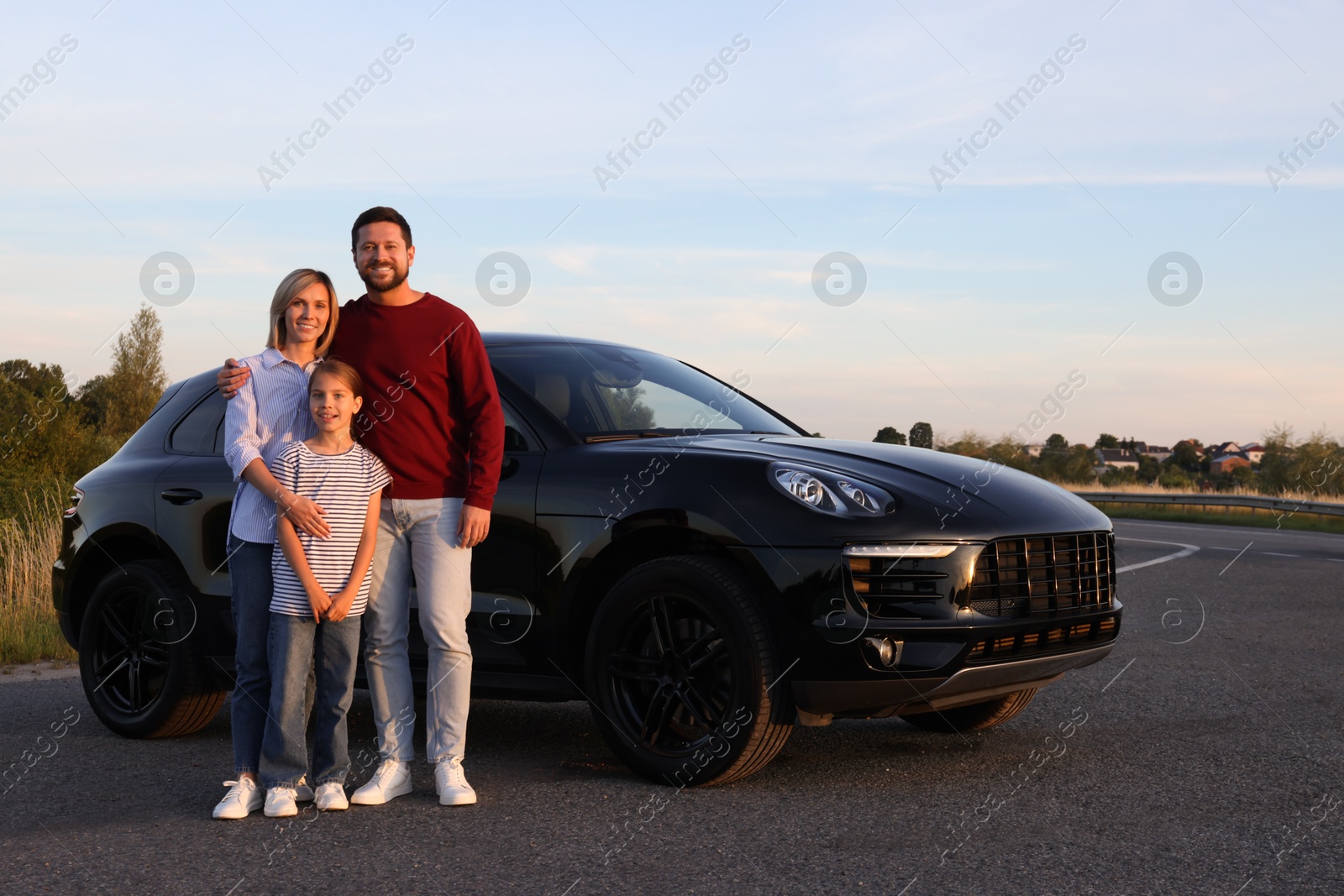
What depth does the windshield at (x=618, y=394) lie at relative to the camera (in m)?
5.20

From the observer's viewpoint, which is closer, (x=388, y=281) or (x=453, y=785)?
(x=453, y=785)

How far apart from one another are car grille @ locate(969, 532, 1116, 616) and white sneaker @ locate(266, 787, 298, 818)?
247 centimetres

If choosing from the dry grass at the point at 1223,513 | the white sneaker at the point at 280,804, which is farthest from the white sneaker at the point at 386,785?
the dry grass at the point at 1223,513

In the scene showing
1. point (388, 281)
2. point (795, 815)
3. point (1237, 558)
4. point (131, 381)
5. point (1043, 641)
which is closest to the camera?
point (795, 815)

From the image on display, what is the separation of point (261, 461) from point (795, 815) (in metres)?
2.24

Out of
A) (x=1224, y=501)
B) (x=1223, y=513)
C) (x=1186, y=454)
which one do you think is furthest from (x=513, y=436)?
(x=1186, y=454)

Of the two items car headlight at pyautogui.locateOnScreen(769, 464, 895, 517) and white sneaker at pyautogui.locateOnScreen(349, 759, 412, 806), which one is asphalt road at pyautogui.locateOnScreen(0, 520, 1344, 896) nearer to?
white sneaker at pyautogui.locateOnScreen(349, 759, 412, 806)

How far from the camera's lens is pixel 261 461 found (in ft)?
14.8

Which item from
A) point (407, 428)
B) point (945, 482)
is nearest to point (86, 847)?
point (407, 428)

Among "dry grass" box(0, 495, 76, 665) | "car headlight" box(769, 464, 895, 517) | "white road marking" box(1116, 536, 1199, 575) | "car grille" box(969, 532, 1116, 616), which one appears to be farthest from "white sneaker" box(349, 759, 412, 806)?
"white road marking" box(1116, 536, 1199, 575)

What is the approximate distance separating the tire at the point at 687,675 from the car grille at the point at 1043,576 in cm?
79

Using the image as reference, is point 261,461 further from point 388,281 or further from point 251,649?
point 388,281

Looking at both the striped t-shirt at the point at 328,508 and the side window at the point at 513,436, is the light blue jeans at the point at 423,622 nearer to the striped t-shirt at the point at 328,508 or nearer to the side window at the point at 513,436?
the striped t-shirt at the point at 328,508

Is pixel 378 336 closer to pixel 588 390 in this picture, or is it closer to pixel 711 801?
pixel 588 390
